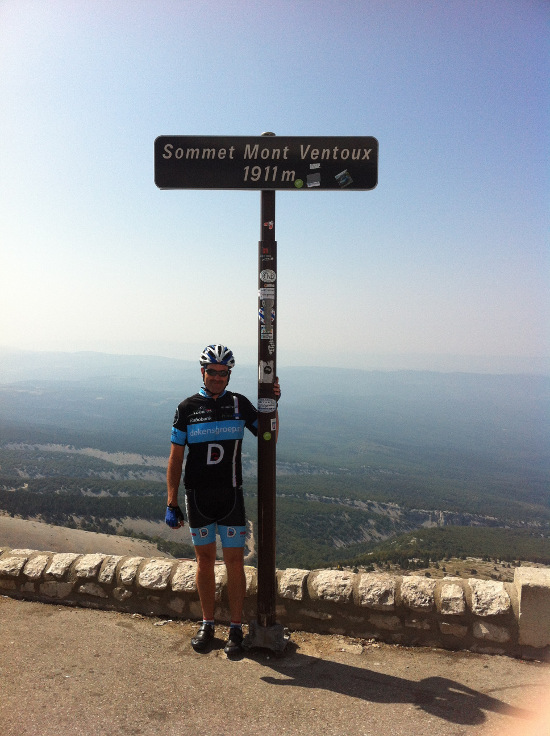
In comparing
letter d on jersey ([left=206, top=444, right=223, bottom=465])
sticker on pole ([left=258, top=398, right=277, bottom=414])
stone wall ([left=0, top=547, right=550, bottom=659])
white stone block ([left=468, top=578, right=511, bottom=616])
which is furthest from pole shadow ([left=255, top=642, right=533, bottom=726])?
sticker on pole ([left=258, top=398, right=277, bottom=414])

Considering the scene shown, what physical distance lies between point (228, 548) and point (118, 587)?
1443mm

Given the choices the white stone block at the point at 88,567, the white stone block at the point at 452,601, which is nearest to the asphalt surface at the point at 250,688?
the white stone block at the point at 452,601

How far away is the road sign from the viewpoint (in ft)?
13.3

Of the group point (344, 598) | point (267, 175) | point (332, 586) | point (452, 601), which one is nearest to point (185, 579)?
point (332, 586)

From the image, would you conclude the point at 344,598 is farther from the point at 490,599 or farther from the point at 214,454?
the point at 214,454

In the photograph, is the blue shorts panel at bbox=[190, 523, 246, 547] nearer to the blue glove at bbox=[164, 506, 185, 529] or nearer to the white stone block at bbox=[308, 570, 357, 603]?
the blue glove at bbox=[164, 506, 185, 529]

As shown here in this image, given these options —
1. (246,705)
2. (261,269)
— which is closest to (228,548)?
(246,705)

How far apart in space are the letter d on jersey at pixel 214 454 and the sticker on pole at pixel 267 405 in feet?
1.48

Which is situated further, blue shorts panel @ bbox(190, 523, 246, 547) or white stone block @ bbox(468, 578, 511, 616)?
blue shorts panel @ bbox(190, 523, 246, 547)

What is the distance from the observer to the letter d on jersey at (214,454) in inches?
163

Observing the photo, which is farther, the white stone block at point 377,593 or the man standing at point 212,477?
the white stone block at point 377,593

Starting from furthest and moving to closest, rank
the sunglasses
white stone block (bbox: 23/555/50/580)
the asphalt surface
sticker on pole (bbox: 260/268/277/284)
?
white stone block (bbox: 23/555/50/580), the sunglasses, sticker on pole (bbox: 260/268/277/284), the asphalt surface

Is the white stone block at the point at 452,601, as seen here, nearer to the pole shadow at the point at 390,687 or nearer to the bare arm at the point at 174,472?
the pole shadow at the point at 390,687

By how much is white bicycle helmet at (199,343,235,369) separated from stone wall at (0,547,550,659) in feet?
6.32
